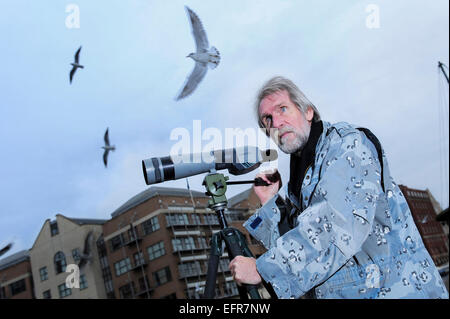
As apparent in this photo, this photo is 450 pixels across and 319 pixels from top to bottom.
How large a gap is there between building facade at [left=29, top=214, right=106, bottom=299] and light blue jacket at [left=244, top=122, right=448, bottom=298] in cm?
3598

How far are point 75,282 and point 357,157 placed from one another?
4.50 feet

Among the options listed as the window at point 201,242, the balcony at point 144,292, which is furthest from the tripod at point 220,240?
the balcony at point 144,292

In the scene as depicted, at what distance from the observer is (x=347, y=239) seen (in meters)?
0.93

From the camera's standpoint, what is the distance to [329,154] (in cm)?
105

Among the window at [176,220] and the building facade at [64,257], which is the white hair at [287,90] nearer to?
the window at [176,220]

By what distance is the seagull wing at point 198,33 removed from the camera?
775 cm

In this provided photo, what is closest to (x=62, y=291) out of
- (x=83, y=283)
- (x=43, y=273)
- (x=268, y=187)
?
(x=83, y=283)

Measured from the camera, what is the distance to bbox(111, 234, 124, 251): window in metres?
32.6

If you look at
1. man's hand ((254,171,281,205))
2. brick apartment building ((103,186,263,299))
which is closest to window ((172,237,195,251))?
brick apartment building ((103,186,263,299))

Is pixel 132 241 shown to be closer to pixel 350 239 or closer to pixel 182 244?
pixel 182 244

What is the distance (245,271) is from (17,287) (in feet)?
142

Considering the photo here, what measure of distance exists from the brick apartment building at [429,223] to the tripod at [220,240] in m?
49.3
